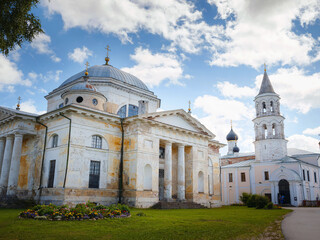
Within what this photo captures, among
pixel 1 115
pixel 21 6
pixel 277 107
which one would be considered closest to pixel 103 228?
pixel 21 6

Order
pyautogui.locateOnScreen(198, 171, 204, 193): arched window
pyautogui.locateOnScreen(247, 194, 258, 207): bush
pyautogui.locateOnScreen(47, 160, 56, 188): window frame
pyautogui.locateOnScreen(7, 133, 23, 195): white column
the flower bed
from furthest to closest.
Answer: pyautogui.locateOnScreen(198, 171, 204, 193): arched window, pyautogui.locateOnScreen(247, 194, 258, 207): bush, pyautogui.locateOnScreen(7, 133, 23, 195): white column, pyautogui.locateOnScreen(47, 160, 56, 188): window frame, the flower bed

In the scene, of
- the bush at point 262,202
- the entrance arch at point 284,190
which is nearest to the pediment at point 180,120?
the bush at point 262,202

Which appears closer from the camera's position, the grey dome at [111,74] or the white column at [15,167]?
the white column at [15,167]

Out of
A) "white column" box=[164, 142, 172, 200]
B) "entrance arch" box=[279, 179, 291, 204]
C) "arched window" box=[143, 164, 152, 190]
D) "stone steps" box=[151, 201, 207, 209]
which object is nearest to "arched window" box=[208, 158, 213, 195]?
"stone steps" box=[151, 201, 207, 209]

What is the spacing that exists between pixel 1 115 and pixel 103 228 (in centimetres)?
1953

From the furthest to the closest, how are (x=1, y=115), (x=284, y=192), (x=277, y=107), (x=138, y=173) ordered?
(x=277, y=107) → (x=284, y=192) → (x=1, y=115) → (x=138, y=173)

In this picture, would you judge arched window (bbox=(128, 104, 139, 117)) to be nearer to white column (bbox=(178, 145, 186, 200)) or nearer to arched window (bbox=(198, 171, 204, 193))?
white column (bbox=(178, 145, 186, 200))

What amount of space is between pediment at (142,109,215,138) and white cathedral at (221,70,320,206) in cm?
1621

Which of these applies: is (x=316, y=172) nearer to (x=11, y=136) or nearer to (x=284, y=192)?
(x=284, y=192)

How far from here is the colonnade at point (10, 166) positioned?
70.5ft

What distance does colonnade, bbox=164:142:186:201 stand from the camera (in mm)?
24531

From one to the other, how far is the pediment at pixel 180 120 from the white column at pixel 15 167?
1020 cm

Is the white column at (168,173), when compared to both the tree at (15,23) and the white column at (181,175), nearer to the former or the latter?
the white column at (181,175)

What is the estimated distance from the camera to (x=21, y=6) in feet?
33.9
